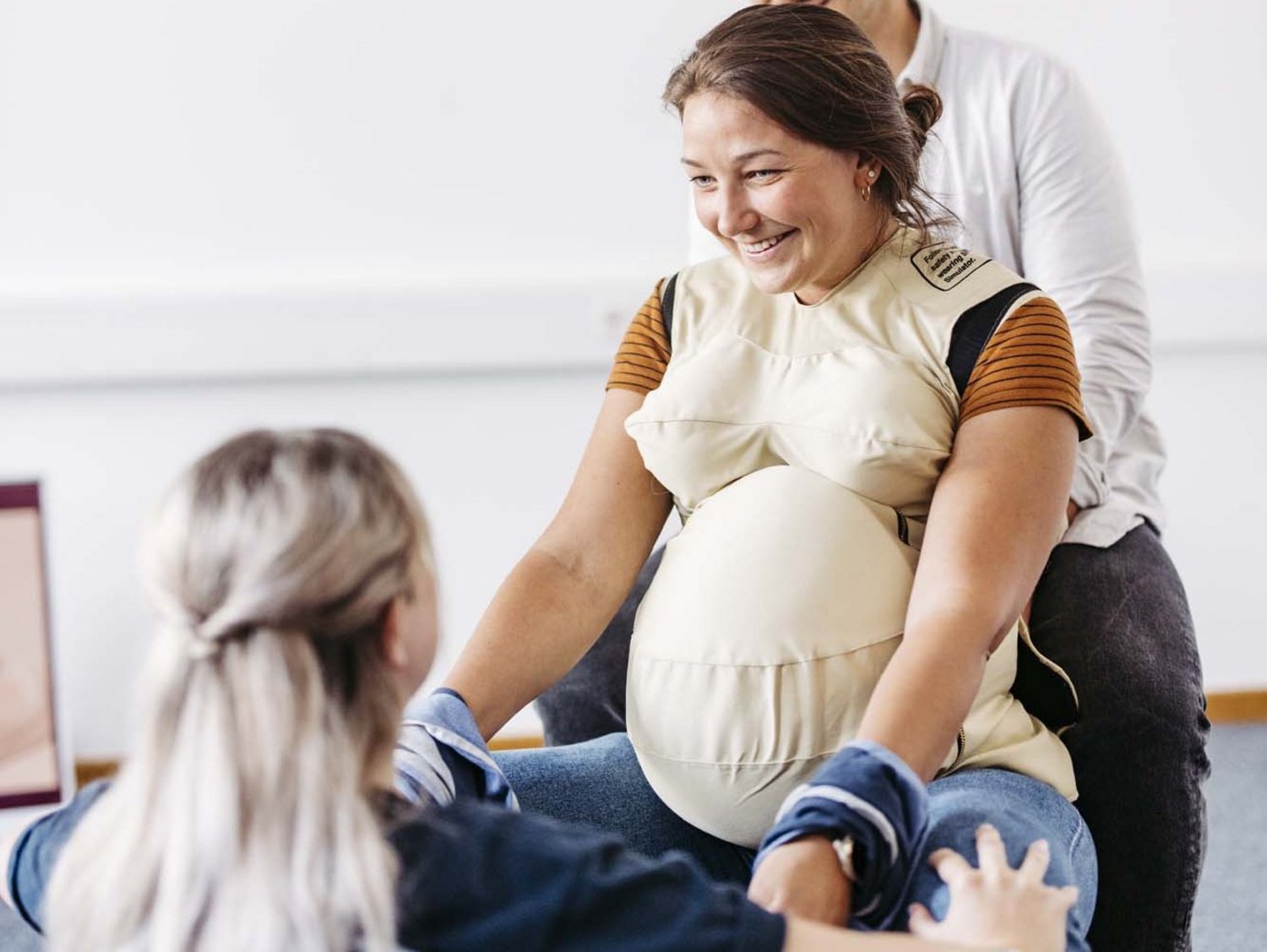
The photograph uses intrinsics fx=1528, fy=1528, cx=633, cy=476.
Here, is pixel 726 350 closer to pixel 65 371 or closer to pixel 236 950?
pixel 236 950

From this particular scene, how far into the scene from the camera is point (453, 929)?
2.81 ft

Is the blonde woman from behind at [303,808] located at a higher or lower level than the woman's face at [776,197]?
lower

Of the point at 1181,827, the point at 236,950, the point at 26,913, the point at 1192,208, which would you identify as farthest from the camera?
the point at 1192,208

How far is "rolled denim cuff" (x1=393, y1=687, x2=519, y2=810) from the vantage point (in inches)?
45.1

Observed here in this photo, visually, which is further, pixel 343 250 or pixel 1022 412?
pixel 343 250

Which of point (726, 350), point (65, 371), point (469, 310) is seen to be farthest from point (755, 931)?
point (65, 371)

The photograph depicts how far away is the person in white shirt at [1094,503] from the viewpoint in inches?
52.8

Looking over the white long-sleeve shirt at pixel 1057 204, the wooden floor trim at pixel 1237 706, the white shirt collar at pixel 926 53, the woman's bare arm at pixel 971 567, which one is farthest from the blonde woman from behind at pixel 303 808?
the wooden floor trim at pixel 1237 706

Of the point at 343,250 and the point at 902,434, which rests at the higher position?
the point at 902,434

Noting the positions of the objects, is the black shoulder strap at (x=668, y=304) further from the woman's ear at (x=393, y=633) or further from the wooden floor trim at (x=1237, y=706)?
the wooden floor trim at (x=1237, y=706)

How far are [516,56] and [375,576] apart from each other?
6.54ft

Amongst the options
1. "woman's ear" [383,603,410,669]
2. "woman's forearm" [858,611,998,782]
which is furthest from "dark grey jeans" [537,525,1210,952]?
"woman's ear" [383,603,410,669]

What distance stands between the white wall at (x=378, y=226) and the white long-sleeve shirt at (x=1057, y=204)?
3.40ft

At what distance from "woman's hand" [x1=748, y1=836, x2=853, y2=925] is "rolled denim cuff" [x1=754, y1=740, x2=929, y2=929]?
0.03ft
